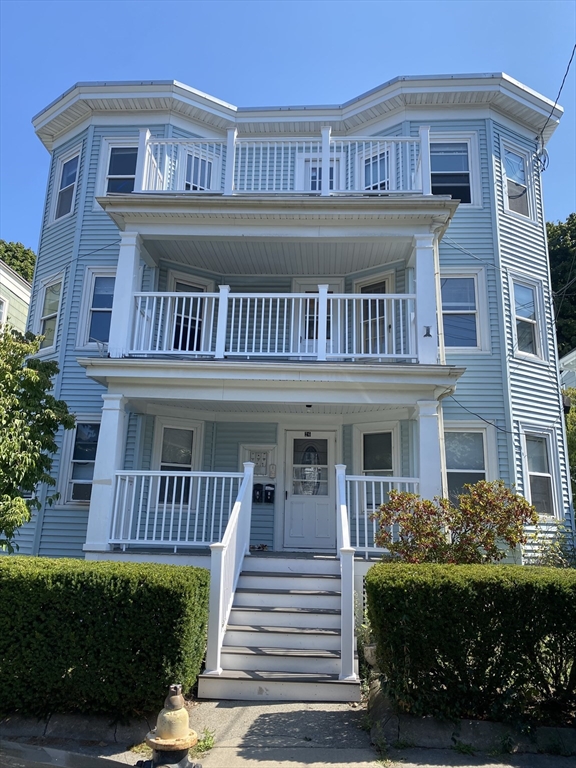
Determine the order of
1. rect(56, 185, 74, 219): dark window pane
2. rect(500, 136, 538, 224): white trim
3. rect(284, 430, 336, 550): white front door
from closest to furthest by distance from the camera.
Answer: rect(284, 430, 336, 550): white front door
rect(500, 136, 538, 224): white trim
rect(56, 185, 74, 219): dark window pane

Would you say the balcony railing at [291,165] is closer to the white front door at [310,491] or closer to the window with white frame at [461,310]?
the window with white frame at [461,310]

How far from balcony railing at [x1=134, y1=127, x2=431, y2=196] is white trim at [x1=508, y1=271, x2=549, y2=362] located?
2.93 meters

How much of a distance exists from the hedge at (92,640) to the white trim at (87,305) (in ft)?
22.7

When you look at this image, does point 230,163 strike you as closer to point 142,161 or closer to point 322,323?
point 142,161

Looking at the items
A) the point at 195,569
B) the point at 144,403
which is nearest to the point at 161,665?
the point at 195,569

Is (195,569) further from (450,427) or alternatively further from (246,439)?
(450,427)

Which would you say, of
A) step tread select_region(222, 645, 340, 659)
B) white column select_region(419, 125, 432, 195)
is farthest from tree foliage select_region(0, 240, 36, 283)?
step tread select_region(222, 645, 340, 659)

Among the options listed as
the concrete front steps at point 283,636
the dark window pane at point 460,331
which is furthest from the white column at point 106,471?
the dark window pane at point 460,331

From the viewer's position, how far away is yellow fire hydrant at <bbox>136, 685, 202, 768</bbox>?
13.8 ft

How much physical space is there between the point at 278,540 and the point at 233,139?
288 inches

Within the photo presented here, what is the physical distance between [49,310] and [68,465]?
379cm

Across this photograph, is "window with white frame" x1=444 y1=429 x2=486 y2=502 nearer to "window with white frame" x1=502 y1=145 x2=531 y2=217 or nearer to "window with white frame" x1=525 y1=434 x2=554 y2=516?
"window with white frame" x1=525 y1=434 x2=554 y2=516

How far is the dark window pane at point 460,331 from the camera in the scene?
11406 mm

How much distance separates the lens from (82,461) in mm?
11242
